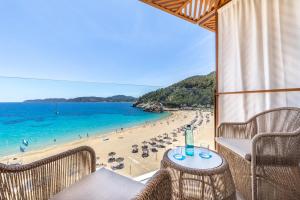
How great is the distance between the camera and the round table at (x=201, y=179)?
44.0 inches

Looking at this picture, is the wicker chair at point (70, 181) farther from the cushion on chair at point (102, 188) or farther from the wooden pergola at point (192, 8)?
the wooden pergola at point (192, 8)

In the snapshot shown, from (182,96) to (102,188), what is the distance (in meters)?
3.65

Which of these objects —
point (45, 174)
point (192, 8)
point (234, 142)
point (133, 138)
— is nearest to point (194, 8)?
point (192, 8)

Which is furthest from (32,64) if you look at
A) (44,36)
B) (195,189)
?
(195,189)

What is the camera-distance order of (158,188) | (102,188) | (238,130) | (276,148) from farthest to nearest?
(238,130) < (276,148) < (102,188) < (158,188)

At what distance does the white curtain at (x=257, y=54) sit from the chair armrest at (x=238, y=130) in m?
0.34

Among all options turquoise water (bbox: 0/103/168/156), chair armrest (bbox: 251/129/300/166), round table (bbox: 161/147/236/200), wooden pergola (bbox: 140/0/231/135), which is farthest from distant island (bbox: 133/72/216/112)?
round table (bbox: 161/147/236/200)

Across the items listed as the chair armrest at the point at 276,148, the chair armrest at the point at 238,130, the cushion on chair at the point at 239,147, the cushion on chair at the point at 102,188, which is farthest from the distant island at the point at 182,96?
the cushion on chair at the point at 102,188

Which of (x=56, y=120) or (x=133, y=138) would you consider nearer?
(x=56, y=120)

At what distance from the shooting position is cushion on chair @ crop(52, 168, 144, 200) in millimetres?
892

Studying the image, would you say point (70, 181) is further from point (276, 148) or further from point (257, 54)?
point (257, 54)

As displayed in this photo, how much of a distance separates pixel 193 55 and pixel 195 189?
10.0 meters

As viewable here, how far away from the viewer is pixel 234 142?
5.65 ft

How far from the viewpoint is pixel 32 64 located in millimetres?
8875
